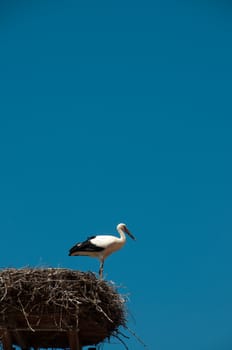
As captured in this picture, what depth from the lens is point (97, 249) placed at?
43.9ft

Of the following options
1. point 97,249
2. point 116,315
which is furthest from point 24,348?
point 97,249

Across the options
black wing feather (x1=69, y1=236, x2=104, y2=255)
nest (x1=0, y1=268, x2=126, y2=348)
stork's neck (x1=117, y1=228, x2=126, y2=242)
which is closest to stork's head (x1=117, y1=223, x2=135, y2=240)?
stork's neck (x1=117, y1=228, x2=126, y2=242)

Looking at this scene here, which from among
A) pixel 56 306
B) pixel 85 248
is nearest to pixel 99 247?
pixel 85 248

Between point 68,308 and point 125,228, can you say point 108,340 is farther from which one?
point 125,228

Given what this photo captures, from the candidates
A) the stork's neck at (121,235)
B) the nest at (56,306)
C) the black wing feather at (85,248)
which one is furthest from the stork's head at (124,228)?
the nest at (56,306)

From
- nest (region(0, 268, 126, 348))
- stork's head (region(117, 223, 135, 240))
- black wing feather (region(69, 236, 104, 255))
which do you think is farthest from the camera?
stork's head (region(117, 223, 135, 240))

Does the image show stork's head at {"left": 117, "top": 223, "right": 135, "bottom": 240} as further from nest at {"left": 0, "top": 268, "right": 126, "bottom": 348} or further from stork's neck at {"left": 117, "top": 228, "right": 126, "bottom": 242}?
nest at {"left": 0, "top": 268, "right": 126, "bottom": 348}

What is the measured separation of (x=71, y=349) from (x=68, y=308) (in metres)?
0.70

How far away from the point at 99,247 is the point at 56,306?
3652 mm

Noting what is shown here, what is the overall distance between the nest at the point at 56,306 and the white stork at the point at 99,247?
2.71 m

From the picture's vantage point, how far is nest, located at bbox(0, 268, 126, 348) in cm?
982

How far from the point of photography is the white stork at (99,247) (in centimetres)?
1318

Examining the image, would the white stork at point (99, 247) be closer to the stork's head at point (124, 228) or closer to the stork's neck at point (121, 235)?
the stork's neck at point (121, 235)

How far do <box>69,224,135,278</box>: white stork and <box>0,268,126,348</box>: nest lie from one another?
271 cm
